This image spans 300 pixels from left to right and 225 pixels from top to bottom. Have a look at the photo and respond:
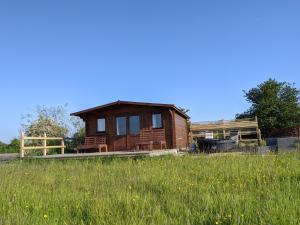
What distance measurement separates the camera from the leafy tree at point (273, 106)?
44438mm

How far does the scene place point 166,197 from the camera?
6.00m

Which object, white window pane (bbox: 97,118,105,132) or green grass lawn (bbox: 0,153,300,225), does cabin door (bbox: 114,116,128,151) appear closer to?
white window pane (bbox: 97,118,105,132)

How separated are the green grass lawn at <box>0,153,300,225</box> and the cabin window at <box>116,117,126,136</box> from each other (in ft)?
49.6

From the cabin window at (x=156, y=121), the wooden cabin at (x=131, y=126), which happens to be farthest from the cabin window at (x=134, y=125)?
the cabin window at (x=156, y=121)

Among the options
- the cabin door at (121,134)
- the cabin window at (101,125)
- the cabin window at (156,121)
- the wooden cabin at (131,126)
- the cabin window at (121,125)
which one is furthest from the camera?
the cabin window at (101,125)

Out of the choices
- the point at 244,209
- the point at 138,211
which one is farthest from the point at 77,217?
the point at 244,209

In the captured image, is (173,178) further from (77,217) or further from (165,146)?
(165,146)

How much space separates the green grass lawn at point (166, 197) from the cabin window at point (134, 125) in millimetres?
14661

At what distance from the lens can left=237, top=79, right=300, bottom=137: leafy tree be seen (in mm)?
44438

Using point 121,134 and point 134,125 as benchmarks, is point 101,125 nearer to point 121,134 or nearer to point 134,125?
point 121,134

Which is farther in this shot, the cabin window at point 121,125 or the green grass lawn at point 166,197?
the cabin window at point 121,125

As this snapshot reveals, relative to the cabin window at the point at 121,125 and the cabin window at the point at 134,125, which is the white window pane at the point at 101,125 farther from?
the cabin window at the point at 134,125

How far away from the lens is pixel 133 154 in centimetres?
1571

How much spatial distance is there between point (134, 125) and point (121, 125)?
35.5 inches
